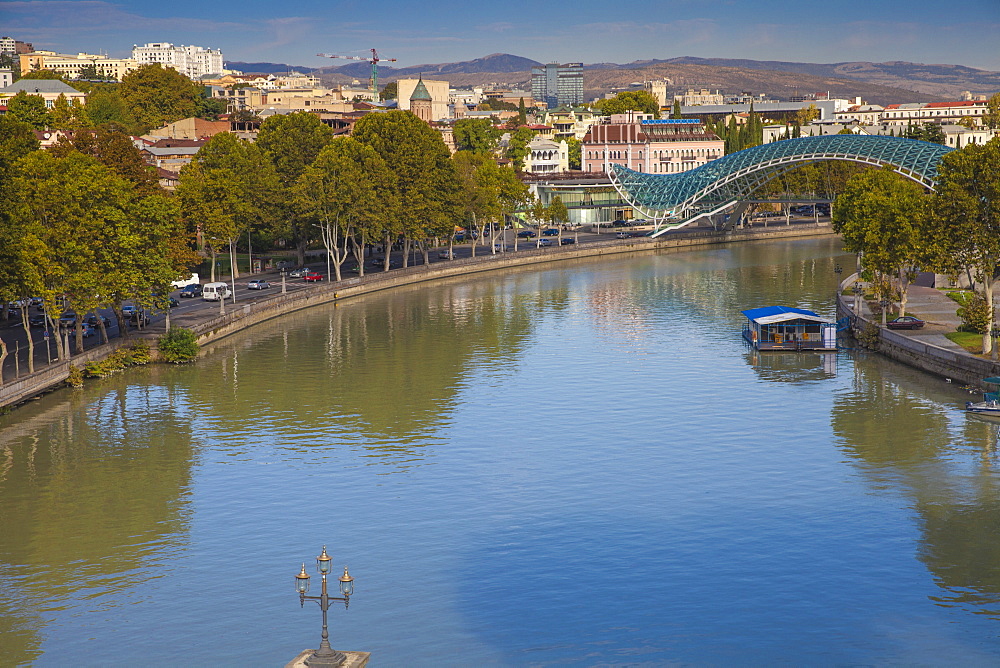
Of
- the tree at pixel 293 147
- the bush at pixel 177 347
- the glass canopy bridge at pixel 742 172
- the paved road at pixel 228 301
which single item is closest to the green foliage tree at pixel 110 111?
the tree at pixel 293 147

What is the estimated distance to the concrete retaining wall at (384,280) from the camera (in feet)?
156

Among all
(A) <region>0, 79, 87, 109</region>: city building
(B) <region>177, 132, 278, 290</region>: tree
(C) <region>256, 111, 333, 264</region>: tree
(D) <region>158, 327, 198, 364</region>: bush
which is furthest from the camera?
(A) <region>0, 79, 87, 109</region>: city building

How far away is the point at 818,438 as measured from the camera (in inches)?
1578

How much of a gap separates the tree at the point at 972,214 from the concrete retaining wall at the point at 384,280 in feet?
112

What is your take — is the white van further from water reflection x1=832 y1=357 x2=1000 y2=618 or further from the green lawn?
the green lawn

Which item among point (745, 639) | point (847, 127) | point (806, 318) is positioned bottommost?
point (745, 639)

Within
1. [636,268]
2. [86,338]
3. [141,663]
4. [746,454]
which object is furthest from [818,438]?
[636,268]

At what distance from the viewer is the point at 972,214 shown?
51344 mm

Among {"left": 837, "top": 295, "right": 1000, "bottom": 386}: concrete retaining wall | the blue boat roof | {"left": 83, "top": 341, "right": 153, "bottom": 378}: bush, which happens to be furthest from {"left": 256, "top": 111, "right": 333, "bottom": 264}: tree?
{"left": 837, "top": 295, "right": 1000, "bottom": 386}: concrete retaining wall

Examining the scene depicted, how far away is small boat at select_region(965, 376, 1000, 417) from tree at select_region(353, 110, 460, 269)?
47415 mm

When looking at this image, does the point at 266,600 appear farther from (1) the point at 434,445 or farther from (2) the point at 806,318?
(2) the point at 806,318

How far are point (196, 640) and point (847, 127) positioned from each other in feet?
558

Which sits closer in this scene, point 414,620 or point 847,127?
point 414,620

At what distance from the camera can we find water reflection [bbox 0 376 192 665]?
27.4 metres
